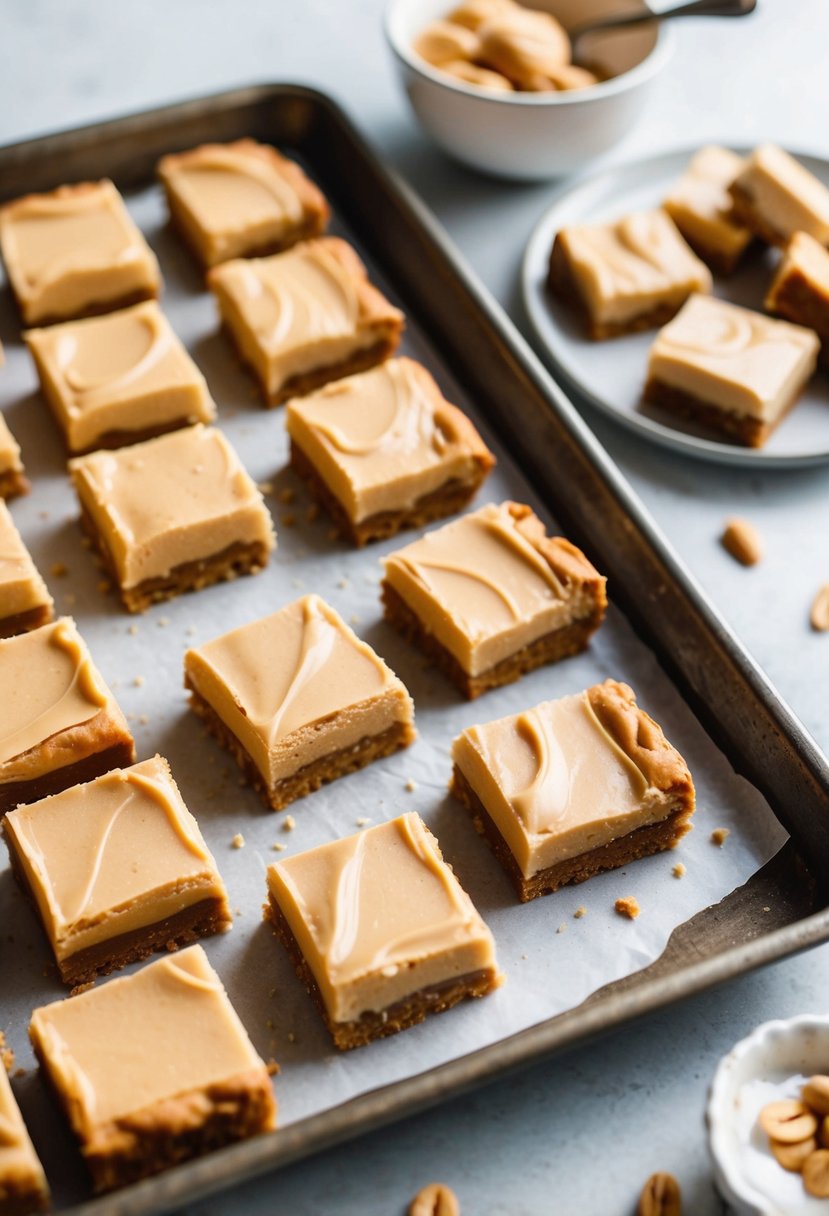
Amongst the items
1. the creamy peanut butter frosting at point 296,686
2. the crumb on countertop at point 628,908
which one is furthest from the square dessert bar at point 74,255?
the crumb on countertop at point 628,908

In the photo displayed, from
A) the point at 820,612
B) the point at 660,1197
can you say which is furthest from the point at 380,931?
the point at 820,612

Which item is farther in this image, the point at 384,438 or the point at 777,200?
the point at 777,200

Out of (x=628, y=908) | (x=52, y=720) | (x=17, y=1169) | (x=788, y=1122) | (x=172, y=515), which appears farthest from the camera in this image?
(x=172, y=515)

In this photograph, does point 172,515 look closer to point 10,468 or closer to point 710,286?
point 10,468

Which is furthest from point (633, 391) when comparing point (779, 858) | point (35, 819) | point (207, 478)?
point (35, 819)

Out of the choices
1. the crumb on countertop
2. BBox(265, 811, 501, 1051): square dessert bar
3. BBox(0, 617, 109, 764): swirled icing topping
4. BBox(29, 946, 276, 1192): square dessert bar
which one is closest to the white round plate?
the crumb on countertop

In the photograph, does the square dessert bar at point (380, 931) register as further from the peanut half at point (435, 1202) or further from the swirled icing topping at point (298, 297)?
the swirled icing topping at point (298, 297)
